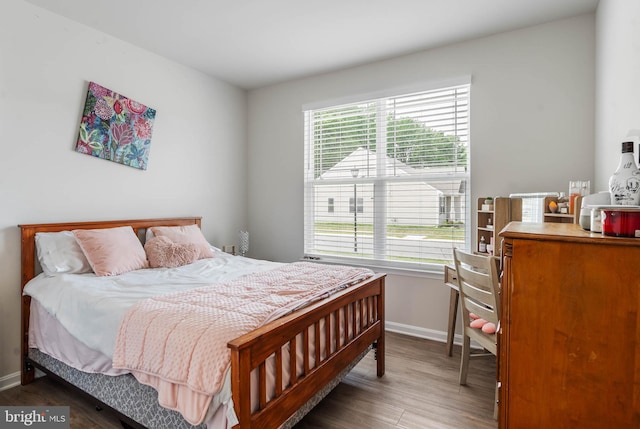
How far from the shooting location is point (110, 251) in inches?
98.7

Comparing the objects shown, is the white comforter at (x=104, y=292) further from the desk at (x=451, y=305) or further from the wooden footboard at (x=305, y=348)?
the desk at (x=451, y=305)

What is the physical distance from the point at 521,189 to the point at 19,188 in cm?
371

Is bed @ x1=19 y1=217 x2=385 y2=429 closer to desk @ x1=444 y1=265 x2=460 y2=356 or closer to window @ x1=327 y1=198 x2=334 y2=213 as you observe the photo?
desk @ x1=444 y1=265 x2=460 y2=356

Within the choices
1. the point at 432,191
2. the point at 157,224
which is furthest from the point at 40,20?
the point at 432,191

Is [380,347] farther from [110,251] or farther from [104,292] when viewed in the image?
[110,251]

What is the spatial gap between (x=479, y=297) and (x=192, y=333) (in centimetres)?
164

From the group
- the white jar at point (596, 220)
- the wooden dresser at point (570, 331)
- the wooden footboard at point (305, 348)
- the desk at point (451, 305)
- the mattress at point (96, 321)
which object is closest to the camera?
the wooden dresser at point (570, 331)

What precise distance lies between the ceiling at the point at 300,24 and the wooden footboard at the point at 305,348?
6.39 ft

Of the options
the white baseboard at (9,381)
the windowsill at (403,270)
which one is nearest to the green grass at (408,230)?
the windowsill at (403,270)

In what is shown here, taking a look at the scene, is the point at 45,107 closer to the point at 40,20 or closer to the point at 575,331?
the point at 40,20

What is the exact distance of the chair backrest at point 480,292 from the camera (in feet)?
6.52

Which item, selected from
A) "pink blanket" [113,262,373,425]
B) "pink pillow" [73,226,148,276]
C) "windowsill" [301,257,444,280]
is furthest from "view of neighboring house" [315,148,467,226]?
"pink pillow" [73,226,148,276]

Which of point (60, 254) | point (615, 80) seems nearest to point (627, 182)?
point (615, 80)

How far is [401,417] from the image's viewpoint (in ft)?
6.50
